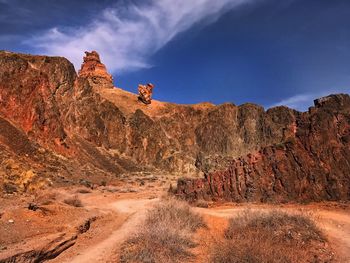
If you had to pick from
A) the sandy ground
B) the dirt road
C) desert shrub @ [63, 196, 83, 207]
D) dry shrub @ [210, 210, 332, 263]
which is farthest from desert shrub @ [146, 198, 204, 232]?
desert shrub @ [63, 196, 83, 207]

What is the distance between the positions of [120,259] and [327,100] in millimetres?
15966

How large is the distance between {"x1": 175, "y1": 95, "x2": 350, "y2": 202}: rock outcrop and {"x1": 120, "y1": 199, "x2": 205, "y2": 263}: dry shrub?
18.9 feet

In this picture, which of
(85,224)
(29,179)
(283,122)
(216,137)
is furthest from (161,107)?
(85,224)

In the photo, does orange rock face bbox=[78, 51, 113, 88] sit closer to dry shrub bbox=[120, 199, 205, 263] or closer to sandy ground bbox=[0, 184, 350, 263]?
sandy ground bbox=[0, 184, 350, 263]

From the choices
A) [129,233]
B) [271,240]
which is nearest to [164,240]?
[129,233]

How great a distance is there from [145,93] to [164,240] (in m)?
86.0

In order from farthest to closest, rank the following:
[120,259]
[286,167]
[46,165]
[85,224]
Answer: [46,165], [286,167], [85,224], [120,259]

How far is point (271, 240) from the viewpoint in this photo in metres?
10.7

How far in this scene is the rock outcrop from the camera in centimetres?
1752

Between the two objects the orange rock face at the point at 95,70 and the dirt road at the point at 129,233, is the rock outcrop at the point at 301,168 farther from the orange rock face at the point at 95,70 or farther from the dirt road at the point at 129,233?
the orange rock face at the point at 95,70

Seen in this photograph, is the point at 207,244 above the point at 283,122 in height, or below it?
below

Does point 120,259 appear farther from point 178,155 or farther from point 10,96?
point 178,155

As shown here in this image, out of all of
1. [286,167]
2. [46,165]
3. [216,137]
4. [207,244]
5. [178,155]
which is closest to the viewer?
[207,244]

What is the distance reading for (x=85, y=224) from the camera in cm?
1452
